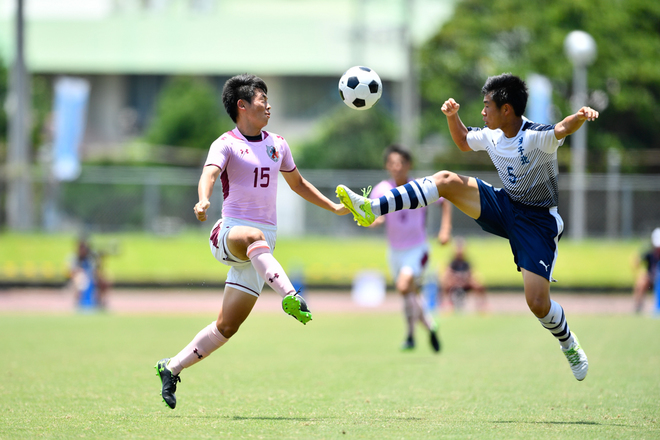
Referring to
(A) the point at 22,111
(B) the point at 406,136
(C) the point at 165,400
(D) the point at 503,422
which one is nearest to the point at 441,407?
(D) the point at 503,422

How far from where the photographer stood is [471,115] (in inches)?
1625

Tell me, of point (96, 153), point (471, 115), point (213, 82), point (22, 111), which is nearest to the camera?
point (22, 111)

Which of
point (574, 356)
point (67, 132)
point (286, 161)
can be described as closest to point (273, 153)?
point (286, 161)

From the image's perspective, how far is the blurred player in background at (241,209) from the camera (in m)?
6.71

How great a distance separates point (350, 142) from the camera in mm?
43562

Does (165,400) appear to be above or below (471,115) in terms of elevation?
below

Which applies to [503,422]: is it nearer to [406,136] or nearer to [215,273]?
[215,273]

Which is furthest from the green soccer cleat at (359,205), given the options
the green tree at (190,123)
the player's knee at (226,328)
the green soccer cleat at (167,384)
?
the green tree at (190,123)

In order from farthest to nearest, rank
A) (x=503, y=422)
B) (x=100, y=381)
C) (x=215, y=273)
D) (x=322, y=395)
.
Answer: (x=215, y=273) → (x=100, y=381) → (x=322, y=395) → (x=503, y=422)

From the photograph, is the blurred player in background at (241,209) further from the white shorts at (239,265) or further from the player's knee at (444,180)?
the player's knee at (444,180)

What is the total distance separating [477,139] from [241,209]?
6.87 ft

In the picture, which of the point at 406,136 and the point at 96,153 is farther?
the point at 96,153

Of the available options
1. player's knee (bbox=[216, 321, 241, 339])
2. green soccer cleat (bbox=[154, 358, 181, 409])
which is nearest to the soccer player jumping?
player's knee (bbox=[216, 321, 241, 339])

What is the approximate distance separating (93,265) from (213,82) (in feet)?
121
